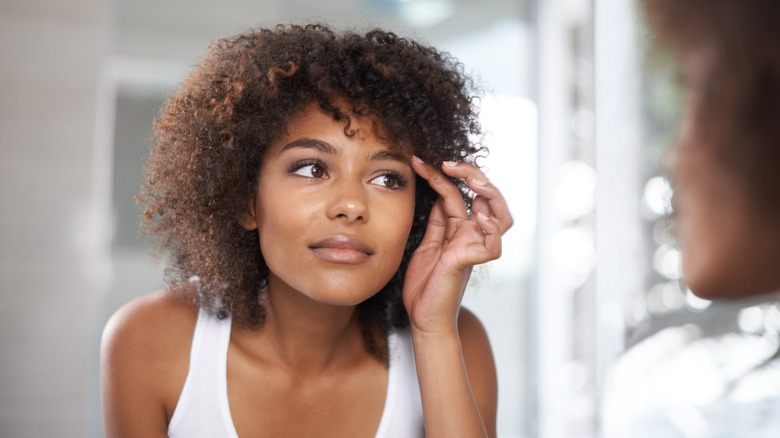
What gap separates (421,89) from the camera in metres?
1.26

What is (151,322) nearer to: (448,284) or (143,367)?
(143,367)

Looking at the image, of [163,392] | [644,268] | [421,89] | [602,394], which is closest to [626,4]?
[644,268]

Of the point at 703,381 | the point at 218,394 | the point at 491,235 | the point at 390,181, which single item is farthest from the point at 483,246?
the point at 703,381

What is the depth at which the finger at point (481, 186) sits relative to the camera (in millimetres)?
1223

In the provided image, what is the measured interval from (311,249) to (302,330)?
303 mm

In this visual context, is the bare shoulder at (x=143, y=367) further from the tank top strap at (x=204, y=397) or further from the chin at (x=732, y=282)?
the chin at (x=732, y=282)

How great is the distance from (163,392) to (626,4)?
2.75 m

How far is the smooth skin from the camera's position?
1.13 metres

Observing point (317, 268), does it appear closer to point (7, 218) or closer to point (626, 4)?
point (7, 218)

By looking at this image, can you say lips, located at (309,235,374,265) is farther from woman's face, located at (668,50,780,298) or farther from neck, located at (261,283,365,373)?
woman's face, located at (668,50,780,298)

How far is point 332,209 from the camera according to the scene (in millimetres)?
1103

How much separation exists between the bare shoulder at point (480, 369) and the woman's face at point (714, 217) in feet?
2.67

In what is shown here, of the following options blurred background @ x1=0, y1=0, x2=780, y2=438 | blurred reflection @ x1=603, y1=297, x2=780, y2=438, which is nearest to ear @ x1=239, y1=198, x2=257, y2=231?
blurred reflection @ x1=603, y1=297, x2=780, y2=438

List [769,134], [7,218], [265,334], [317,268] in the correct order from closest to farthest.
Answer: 1. [769,134]
2. [317,268]
3. [265,334]
4. [7,218]
